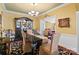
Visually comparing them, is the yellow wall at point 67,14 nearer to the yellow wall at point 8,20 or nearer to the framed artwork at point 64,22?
the framed artwork at point 64,22

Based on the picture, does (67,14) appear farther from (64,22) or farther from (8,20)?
(8,20)

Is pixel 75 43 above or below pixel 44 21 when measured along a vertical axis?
below

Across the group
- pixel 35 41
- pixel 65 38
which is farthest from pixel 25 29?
pixel 65 38

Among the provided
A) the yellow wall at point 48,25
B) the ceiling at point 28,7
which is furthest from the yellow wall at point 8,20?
the yellow wall at point 48,25

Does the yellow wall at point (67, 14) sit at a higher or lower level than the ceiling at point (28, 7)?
lower

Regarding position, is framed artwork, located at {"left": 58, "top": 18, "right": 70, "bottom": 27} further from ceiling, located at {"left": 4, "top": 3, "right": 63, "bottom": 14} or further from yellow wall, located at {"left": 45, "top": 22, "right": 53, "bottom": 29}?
ceiling, located at {"left": 4, "top": 3, "right": 63, "bottom": 14}

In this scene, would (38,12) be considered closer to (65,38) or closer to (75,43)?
Result: (65,38)

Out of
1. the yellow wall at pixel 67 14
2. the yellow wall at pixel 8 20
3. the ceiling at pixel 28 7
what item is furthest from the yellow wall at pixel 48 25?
the yellow wall at pixel 8 20

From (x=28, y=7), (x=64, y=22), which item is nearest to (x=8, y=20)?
(x=28, y=7)

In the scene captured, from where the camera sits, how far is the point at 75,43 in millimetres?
2062

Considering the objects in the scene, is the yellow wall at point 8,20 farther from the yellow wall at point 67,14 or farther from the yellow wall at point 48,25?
the yellow wall at point 67,14

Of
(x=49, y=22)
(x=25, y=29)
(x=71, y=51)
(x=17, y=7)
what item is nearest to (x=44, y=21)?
(x=49, y=22)
